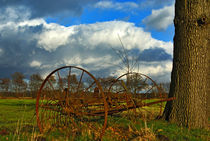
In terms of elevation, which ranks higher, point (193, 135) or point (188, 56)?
point (188, 56)

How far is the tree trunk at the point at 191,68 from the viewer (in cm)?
525

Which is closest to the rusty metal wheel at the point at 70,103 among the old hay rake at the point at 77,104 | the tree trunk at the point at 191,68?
the old hay rake at the point at 77,104

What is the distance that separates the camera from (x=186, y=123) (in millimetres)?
5219

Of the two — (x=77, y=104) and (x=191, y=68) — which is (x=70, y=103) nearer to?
(x=77, y=104)

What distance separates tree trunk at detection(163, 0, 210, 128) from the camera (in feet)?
17.2

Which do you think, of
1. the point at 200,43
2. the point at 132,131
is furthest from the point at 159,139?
the point at 200,43

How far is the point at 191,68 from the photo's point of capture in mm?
5316

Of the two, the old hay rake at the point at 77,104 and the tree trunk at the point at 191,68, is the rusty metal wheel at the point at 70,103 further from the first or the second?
the tree trunk at the point at 191,68

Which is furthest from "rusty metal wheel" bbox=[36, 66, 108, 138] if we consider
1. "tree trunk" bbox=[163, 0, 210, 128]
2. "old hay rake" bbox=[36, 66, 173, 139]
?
"tree trunk" bbox=[163, 0, 210, 128]

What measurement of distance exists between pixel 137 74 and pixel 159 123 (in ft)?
5.58

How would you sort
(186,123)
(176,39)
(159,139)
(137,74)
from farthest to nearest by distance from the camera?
(137,74)
(176,39)
(186,123)
(159,139)

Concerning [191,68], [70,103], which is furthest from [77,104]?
[191,68]

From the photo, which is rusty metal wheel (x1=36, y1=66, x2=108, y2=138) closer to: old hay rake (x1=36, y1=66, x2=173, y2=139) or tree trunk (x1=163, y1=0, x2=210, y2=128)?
old hay rake (x1=36, y1=66, x2=173, y2=139)

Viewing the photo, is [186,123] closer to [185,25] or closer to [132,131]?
[132,131]
